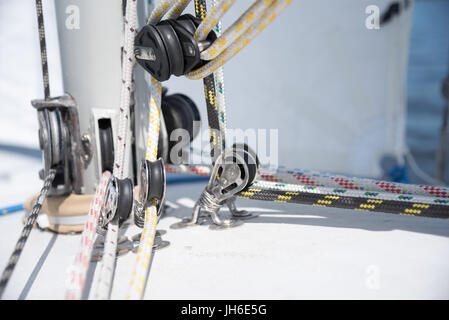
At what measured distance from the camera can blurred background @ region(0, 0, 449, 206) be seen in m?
1.59

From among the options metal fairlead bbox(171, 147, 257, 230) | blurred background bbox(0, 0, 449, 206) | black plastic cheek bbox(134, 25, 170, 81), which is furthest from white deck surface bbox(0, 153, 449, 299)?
blurred background bbox(0, 0, 449, 206)

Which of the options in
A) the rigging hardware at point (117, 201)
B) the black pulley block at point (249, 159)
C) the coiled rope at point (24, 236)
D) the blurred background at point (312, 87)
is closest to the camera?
the coiled rope at point (24, 236)

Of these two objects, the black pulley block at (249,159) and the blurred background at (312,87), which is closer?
the black pulley block at (249,159)

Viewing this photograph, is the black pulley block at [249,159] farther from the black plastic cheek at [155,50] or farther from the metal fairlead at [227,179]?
the black plastic cheek at [155,50]

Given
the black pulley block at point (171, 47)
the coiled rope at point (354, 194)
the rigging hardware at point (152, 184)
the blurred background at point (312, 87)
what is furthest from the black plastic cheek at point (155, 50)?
the blurred background at point (312, 87)

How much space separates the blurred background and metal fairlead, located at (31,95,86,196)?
2.06 ft

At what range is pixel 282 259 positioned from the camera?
81cm

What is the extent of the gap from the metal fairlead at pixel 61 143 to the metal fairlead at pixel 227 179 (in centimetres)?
29

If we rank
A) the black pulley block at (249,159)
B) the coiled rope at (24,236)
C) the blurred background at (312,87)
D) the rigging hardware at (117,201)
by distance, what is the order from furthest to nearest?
1. the blurred background at (312,87)
2. the black pulley block at (249,159)
3. the rigging hardware at (117,201)
4. the coiled rope at (24,236)

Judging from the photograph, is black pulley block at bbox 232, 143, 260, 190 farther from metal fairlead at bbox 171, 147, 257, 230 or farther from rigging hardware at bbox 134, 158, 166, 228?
rigging hardware at bbox 134, 158, 166, 228

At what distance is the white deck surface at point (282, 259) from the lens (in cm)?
70

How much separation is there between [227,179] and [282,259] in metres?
0.24

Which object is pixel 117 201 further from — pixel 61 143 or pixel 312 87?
pixel 312 87

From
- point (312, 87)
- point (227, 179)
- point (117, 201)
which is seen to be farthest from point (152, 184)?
point (312, 87)
